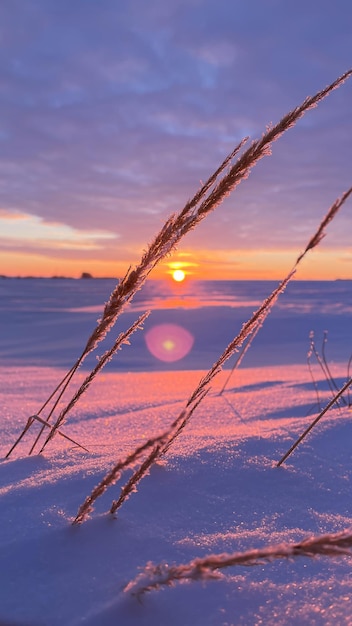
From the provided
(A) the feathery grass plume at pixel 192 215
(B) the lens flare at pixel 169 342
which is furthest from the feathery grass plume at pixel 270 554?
(B) the lens flare at pixel 169 342

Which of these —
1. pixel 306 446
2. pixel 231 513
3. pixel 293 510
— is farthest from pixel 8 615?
pixel 306 446

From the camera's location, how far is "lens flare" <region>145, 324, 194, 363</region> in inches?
222

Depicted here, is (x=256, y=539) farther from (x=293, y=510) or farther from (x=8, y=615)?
(x=8, y=615)

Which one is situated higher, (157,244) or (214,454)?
(157,244)

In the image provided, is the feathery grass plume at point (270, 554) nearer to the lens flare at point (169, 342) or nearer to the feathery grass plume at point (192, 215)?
the feathery grass plume at point (192, 215)

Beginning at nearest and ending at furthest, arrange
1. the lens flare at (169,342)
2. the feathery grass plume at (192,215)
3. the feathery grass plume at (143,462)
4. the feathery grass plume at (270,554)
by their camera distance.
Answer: the feathery grass plume at (270,554) → the feathery grass plume at (143,462) → the feathery grass plume at (192,215) → the lens flare at (169,342)

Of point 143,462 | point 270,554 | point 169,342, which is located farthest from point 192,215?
point 169,342

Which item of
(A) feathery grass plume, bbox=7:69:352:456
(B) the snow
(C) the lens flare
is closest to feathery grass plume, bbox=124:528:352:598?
(B) the snow

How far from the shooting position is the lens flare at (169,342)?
5.64m

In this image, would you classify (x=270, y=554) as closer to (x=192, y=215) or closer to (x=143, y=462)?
(x=143, y=462)

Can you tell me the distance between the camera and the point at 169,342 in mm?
6535

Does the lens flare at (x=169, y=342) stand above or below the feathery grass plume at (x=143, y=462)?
below

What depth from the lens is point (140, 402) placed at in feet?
9.07

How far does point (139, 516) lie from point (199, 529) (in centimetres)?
10
